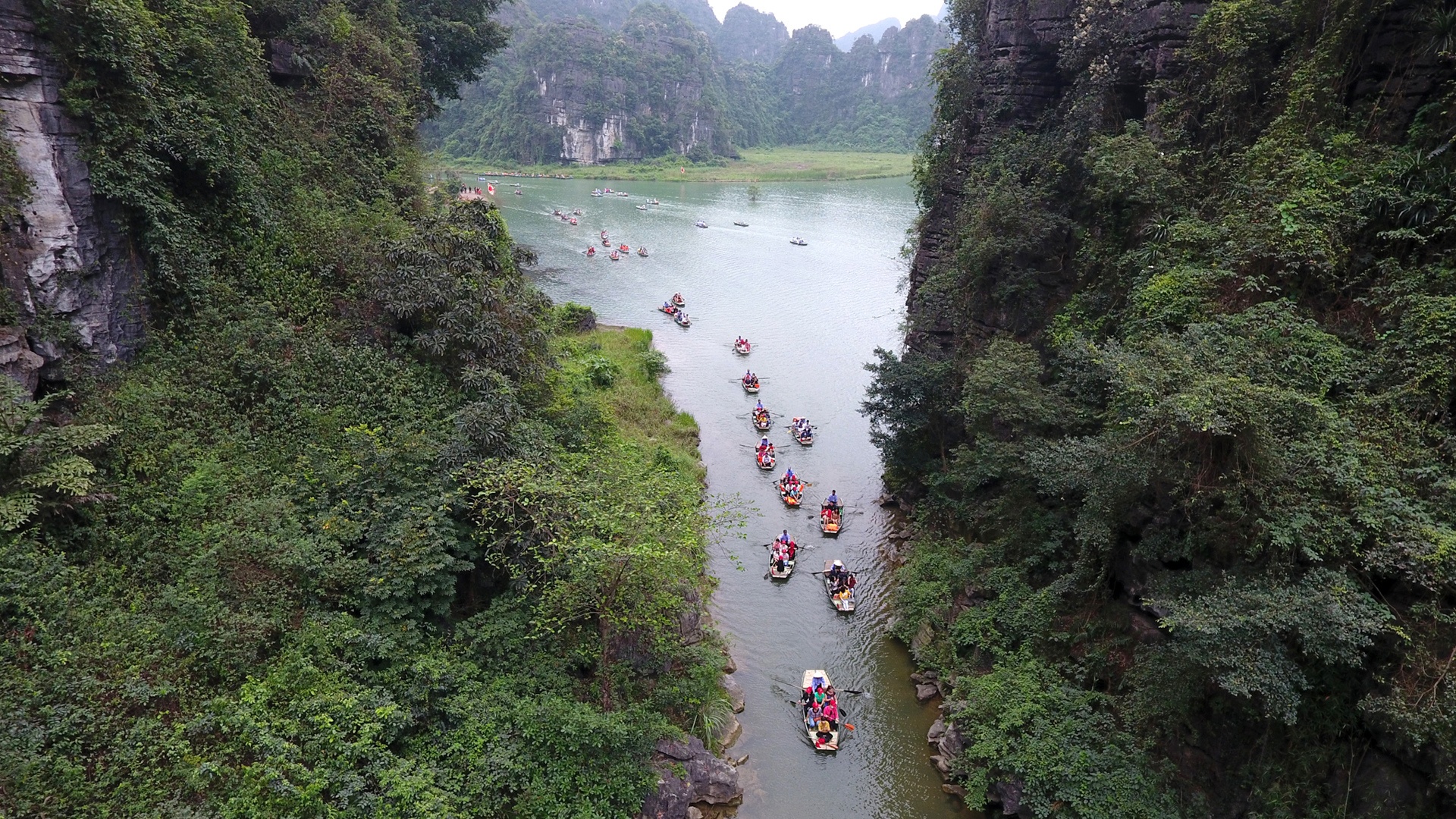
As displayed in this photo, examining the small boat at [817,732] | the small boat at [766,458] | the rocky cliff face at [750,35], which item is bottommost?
the small boat at [817,732]

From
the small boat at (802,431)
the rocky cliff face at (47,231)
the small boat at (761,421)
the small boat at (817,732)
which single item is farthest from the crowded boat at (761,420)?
the rocky cliff face at (47,231)

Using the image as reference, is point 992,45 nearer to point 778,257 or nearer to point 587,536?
point 587,536

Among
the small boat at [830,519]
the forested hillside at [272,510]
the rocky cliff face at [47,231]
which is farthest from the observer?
the small boat at [830,519]

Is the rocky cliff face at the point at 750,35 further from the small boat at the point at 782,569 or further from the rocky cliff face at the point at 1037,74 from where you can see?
the small boat at the point at 782,569

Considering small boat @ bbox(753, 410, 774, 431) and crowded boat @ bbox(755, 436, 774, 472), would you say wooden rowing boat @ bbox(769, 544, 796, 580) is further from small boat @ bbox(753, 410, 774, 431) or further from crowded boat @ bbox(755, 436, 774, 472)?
small boat @ bbox(753, 410, 774, 431)

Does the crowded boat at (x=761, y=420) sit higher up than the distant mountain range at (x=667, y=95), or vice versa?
the distant mountain range at (x=667, y=95)

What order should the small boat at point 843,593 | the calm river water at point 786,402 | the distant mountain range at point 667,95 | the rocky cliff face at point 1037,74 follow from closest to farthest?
the calm river water at point 786,402 → the rocky cliff face at point 1037,74 → the small boat at point 843,593 → the distant mountain range at point 667,95

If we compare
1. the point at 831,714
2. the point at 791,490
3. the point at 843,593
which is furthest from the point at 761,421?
the point at 831,714
